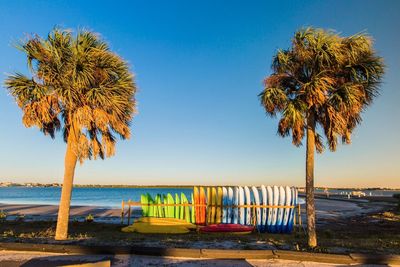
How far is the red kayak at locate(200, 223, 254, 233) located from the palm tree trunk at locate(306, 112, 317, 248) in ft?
15.4

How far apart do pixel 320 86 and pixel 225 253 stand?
20.2 ft

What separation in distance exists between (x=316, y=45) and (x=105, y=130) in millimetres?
8353

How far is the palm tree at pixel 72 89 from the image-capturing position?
12289 mm

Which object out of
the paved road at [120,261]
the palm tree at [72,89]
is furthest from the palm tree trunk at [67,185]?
the paved road at [120,261]

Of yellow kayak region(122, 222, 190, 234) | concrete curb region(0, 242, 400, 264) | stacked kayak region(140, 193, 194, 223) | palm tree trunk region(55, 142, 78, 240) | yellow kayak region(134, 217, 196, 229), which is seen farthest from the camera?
stacked kayak region(140, 193, 194, 223)

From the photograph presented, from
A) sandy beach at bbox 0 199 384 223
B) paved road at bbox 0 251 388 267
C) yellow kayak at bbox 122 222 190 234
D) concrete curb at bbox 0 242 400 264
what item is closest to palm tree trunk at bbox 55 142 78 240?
concrete curb at bbox 0 242 400 264

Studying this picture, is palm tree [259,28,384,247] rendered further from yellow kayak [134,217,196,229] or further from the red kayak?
yellow kayak [134,217,196,229]

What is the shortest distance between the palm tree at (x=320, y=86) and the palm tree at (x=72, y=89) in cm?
566

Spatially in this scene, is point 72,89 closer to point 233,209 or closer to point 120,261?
point 120,261

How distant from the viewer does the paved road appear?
797cm

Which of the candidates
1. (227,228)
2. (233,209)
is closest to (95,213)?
(233,209)

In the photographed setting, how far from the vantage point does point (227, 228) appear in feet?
52.1

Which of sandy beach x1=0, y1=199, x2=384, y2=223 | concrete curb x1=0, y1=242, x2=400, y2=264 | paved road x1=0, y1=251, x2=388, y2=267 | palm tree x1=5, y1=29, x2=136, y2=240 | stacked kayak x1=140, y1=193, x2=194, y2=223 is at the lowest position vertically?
sandy beach x1=0, y1=199, x2=384, y2=223

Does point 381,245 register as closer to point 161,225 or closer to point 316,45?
point 316,45
